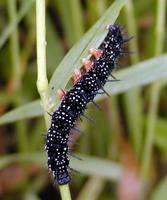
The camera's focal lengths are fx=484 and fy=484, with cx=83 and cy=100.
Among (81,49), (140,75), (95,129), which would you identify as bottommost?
(95,129)

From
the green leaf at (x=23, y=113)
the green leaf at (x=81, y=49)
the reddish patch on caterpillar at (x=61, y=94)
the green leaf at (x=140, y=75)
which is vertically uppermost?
the green leaf at (x=81, y=49)

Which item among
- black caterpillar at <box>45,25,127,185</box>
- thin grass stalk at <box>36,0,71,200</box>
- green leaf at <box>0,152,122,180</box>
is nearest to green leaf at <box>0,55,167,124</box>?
black caterpillar at <box>45,25,127,185</box>

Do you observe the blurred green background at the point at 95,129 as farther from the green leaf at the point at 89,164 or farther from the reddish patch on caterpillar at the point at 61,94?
the reddish patch on caterpillar at the point at 61,94

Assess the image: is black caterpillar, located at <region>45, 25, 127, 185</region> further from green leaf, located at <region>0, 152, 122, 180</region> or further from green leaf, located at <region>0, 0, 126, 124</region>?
green leaf, located at <region>0, 152, 122, 180</region>

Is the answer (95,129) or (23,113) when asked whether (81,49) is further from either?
(95,129)

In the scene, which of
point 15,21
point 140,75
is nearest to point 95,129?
point 15,21

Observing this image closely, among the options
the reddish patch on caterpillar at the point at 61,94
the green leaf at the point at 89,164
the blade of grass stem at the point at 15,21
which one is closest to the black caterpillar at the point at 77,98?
the reddish patch on caterpillar at the point at 61,94

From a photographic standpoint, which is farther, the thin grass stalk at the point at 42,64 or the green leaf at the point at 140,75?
the green leaf at the point at 140,75

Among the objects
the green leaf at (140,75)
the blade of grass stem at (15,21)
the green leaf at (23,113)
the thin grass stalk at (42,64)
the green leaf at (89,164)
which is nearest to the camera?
the thin grass stalk at (42,64)
